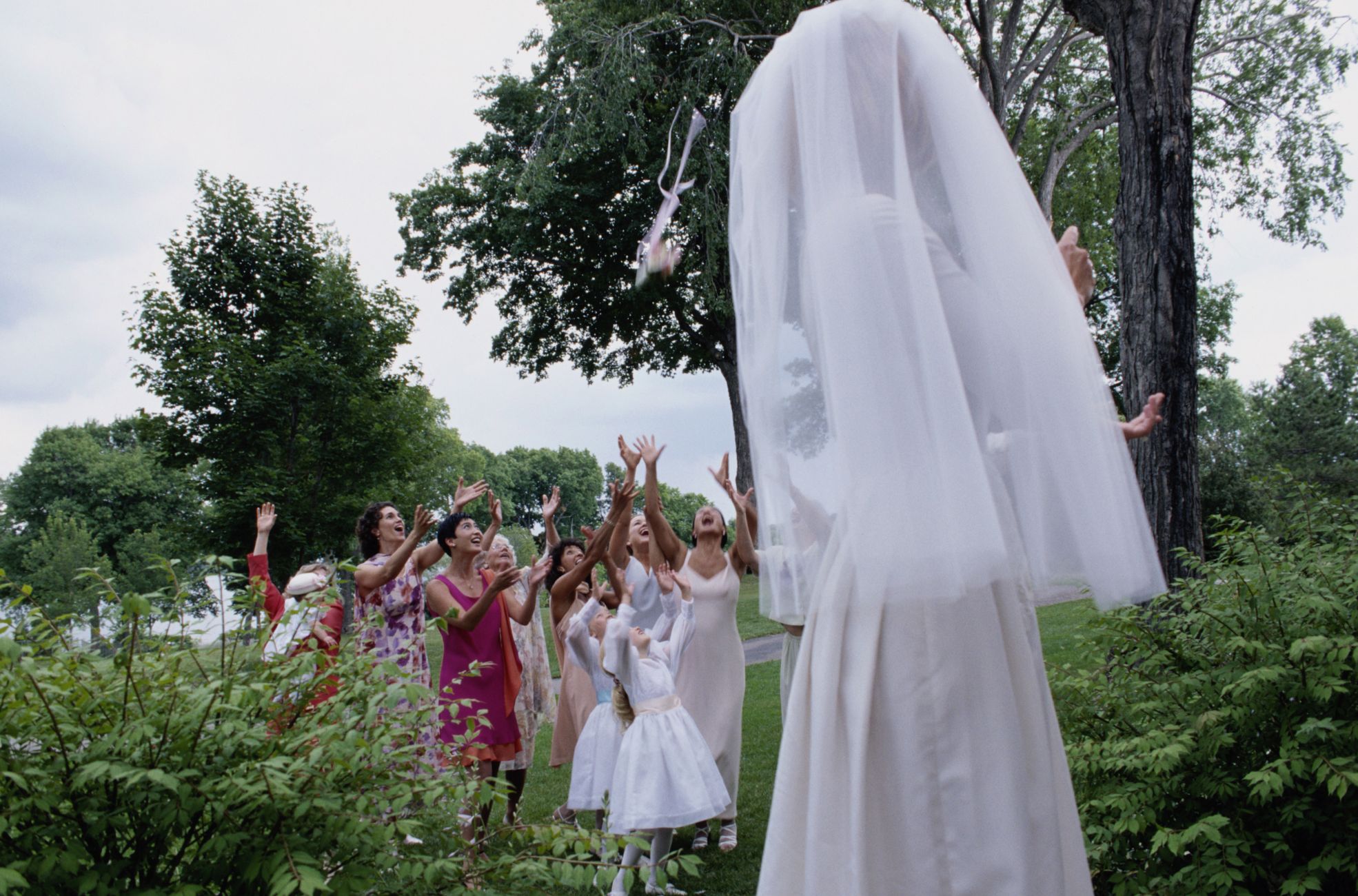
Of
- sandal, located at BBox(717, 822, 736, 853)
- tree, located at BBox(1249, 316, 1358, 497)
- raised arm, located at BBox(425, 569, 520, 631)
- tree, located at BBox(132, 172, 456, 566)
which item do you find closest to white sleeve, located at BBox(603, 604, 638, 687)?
raised arm, located at BBox(425, 569, 520, 631)

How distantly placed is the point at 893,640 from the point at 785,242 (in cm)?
97

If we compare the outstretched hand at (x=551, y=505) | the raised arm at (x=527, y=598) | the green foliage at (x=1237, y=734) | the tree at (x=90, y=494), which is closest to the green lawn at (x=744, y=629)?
the raised arm at (x=527, y=598)

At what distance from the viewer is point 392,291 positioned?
85.7ft

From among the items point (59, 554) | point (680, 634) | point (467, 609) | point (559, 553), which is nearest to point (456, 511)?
point (467, 609)

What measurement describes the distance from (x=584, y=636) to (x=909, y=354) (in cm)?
517

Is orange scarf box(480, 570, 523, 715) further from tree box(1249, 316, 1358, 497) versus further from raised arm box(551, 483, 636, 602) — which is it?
tree box(1249, 316, 1358, 497)

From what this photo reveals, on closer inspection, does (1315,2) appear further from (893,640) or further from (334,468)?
(334,468)

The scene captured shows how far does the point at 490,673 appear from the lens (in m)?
6.64

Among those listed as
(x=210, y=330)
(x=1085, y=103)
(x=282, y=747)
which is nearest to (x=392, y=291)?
(x=210, y=330)

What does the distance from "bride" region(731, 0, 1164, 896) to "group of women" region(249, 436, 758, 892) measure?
140 inches

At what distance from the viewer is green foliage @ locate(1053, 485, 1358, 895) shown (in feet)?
9.61

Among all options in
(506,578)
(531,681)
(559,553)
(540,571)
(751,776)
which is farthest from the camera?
(531,681)

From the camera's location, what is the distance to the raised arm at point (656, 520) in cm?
654

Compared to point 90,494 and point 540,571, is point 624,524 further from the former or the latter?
point 90,494
